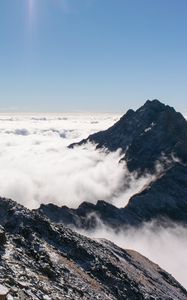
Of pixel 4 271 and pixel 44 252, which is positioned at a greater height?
pixel 4 271

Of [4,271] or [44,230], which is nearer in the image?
[4,271]

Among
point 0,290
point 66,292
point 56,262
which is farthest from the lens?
point 56,262

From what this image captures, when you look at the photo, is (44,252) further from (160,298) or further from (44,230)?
(160,298)

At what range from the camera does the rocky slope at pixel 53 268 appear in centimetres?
4841

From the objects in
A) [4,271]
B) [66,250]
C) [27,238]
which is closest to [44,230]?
[66,250]

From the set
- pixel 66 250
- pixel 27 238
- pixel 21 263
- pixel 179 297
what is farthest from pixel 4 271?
pixel 179 297

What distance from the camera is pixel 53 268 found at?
63.3 m

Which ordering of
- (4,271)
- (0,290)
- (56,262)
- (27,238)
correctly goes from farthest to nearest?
(27,238), (56,262), (4,271), (0,290)

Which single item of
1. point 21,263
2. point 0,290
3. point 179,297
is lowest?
point 179,297

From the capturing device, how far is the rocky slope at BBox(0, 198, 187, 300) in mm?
48406

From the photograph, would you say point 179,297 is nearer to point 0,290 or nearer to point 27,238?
point 27,238

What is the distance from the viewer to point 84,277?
70875mm

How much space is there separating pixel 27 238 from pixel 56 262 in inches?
287

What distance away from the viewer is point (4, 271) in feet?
150
